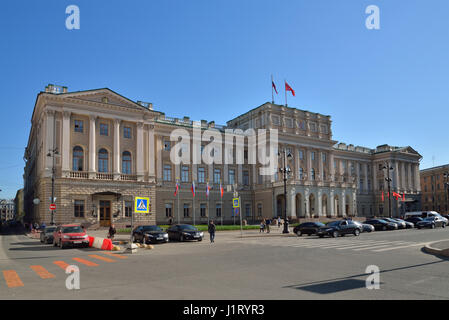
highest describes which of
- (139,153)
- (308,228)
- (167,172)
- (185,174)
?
(139,153)

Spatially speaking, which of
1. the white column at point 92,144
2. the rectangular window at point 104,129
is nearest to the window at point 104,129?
the rectangular window at point 104,129

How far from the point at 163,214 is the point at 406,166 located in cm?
6525

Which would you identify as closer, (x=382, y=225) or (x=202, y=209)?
(x=382, y=225)

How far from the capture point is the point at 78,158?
46.6 metres

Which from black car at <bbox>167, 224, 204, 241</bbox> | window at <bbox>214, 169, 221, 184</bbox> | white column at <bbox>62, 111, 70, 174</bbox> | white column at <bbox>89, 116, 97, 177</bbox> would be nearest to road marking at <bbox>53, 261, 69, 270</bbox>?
black car at <bbox>167, 224, 204, 241</bbox>

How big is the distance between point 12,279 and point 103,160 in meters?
37.4

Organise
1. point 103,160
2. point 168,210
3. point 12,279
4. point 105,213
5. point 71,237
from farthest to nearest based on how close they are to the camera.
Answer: point 168,210 < point 103,160 < point 105,213 < point 71,237 < point 12,279

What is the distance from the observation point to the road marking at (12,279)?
1119 cm

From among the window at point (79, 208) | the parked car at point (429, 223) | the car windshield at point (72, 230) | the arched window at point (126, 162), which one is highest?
the arched window at point (126, 162)

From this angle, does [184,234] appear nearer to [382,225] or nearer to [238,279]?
[238,279]

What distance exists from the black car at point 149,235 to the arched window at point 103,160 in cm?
2134

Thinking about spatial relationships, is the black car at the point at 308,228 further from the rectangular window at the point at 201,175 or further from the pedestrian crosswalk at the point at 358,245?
the rectangular window at the point at 201,175

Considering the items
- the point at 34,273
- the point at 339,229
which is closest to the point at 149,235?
the point at 34,273
